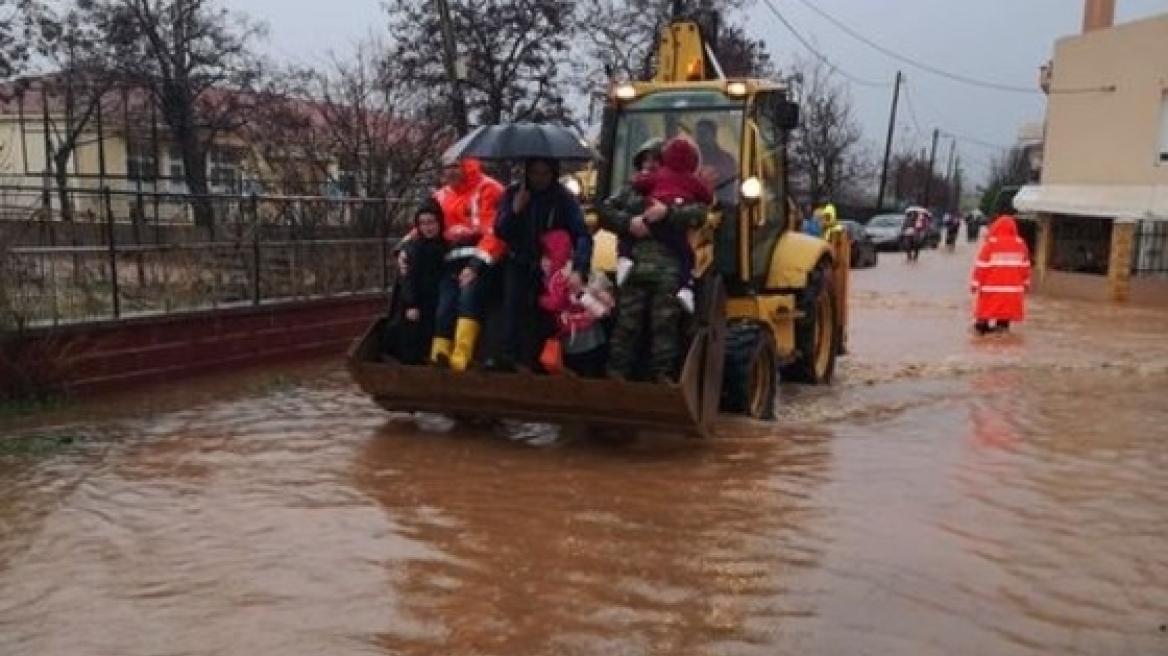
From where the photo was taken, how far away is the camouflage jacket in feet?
25.5

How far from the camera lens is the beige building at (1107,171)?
23016 mm

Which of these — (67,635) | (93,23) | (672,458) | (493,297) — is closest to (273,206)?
(493,297)

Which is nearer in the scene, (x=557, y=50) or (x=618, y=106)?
(x=618, y=106)

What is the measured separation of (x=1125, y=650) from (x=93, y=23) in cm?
3326

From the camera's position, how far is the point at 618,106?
32.6ft

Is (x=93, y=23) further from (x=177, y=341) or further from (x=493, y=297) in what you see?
(x=493, y=297)

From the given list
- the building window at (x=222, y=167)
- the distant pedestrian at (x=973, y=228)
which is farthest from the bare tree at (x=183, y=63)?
the distant pedestrian at (x=973, y=228)

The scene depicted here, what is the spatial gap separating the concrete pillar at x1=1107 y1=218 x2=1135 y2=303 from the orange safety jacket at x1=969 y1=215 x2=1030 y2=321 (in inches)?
303

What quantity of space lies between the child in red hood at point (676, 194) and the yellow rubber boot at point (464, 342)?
1.08m

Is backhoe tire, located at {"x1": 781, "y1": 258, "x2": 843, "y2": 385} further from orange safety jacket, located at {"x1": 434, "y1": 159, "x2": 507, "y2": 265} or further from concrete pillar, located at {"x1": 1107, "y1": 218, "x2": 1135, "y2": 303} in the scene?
concrete pillar, located at {"x1": 1107, "y1": 218, "x2": 1135, "y2": 303}

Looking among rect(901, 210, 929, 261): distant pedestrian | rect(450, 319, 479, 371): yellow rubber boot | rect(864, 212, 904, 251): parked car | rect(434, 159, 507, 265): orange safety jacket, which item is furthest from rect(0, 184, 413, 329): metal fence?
rect(864, 212, 904, 251): parked car

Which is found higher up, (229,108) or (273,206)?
(229,108)

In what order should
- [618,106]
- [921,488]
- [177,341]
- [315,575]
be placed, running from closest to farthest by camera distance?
[315,575], [921,488], [618,106], [177,341]

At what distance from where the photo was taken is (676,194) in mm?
7902
